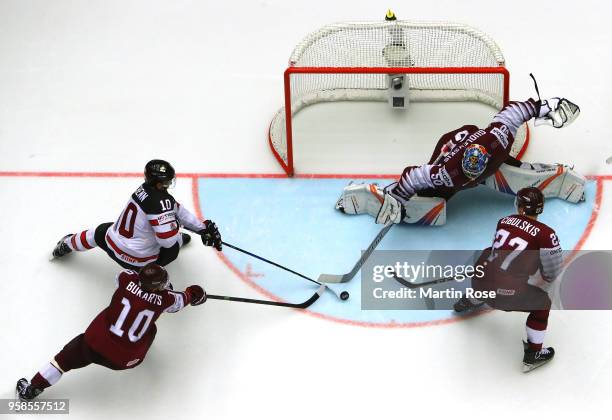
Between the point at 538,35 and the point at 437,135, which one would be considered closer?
the point at 437,135

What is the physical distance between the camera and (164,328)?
5.66 meters

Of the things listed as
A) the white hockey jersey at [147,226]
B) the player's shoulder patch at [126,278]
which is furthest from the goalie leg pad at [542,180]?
the player's shoulder patch at [126,278]

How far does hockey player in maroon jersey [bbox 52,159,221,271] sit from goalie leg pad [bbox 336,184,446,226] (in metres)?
0.94

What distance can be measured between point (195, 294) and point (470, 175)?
5.71 ft

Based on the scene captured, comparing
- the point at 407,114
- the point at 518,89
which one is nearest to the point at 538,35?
the point at 518,89

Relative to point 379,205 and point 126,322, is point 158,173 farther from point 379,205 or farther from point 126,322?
point 379,205

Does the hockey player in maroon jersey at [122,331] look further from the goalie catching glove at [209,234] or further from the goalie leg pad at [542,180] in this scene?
the goalie leg pad at [542,180]

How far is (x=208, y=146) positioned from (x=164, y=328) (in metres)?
1.56

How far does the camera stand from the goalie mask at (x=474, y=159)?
5703mm

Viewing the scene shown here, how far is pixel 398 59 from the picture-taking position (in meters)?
6.28

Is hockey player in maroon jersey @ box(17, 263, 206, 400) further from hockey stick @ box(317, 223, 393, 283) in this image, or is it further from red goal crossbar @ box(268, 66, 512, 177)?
red goal crossbar @ box(268, 66, 512, 177)

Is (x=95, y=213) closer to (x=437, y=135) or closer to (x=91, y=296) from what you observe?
(x=91, y=296)

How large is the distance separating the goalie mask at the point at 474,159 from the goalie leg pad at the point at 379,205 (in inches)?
13.4

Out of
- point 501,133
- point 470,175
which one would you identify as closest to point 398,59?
point 501,133
